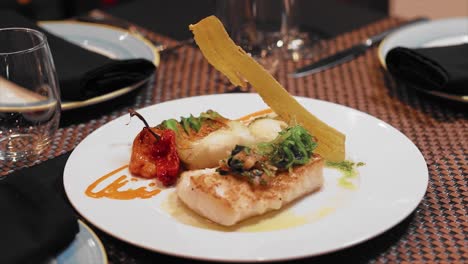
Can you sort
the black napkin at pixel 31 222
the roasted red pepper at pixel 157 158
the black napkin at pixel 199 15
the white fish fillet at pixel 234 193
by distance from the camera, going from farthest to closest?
the black napkin at pixel 199 15, the roasted red pepper at pixel 157 158, the white fish fillet at pixel 234 193, the black napkin at pixel 31 222

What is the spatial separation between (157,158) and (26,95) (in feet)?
0.98

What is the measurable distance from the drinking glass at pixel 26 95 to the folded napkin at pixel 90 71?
0.17 meters

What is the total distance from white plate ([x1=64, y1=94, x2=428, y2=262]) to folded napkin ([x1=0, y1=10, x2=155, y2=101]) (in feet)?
0.49

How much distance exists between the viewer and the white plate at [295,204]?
3.03 ft

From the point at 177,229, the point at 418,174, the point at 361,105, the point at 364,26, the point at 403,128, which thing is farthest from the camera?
the point at 364,26

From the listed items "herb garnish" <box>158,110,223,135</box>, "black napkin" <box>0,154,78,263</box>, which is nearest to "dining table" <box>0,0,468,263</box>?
"black napkin" <box>0,154,78,263</box>

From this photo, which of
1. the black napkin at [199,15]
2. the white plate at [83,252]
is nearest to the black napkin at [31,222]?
the white plate at [83,252]

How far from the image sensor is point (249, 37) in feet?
5.46

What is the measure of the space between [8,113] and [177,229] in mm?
484

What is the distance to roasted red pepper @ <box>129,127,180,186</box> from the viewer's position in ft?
3.72

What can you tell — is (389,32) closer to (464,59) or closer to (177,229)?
(464,59)

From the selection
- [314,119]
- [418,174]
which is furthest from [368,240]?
[314,119]

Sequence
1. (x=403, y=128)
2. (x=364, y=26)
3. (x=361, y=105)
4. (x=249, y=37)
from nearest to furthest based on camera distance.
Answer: (x=403, y=128)
(x=361, y=105)
(x=249, y=37)
(x=364, y=26)

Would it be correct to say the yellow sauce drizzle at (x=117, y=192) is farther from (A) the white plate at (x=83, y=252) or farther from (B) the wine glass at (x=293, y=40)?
(B) the wine glass at (x=293, y=40)
